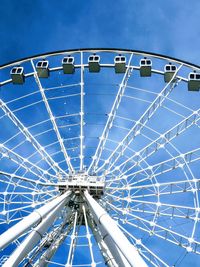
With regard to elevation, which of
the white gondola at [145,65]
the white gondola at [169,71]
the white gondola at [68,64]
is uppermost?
the white gondola at [68,64]

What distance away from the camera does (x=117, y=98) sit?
31.2 metres

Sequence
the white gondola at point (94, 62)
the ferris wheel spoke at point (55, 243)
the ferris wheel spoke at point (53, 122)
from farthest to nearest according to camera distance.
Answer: the white gondola at point (94, 62) < the ferris wheel spoke at point (53, 122) < the ferris wheel spoke at point (55, 243)

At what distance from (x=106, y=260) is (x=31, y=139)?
958cm

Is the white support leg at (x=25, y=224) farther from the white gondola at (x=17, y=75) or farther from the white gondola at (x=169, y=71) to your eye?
the white gondola at (x=169, y=71)

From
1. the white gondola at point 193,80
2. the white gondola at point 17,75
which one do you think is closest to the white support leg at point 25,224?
the white gondola at point 17,75

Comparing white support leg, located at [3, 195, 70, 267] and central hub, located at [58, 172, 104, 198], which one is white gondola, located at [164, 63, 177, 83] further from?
white support leg, located at [3, 195, 70, 267]

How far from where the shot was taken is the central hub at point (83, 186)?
26984 millimetres

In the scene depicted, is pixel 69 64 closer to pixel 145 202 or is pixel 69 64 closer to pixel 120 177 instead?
pixel 120 177

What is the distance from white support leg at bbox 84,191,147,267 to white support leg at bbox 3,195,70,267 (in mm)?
2231

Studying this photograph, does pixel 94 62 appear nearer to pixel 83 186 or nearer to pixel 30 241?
pixel 83 186

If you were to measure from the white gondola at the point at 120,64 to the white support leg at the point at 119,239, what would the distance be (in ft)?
38.9

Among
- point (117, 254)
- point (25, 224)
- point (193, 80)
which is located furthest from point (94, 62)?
point (25, 224)

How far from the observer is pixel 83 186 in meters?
27.0

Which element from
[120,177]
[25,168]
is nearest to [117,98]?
[120,177]
